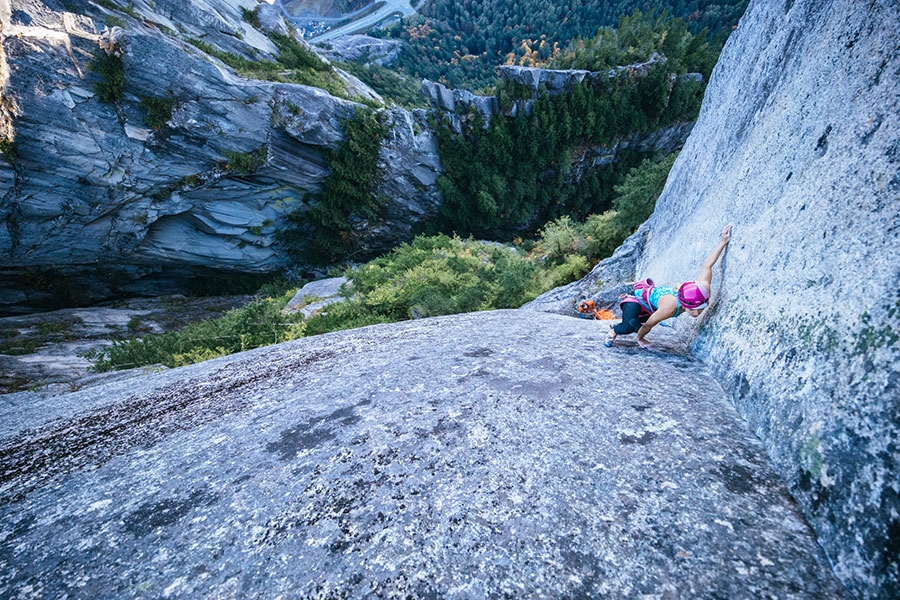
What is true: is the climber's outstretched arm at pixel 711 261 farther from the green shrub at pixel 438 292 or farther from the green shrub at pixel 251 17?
the green shrub at pixel 251 17

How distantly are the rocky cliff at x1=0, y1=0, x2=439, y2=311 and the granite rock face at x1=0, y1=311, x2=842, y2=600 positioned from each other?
1571 cm

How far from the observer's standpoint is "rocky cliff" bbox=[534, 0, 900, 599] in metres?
1.42

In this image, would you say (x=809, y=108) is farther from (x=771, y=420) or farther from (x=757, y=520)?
(x=757, y=520)

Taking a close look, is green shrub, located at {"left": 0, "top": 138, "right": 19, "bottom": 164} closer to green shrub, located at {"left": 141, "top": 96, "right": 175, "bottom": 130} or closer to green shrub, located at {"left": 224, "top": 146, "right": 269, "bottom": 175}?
green shrub, located at {"left": 141, "top": 96, "right": 175, "bottom": 130}

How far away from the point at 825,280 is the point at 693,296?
144cm

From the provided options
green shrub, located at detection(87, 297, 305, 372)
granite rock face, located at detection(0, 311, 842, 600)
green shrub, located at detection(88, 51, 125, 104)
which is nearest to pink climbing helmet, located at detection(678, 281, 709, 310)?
granite rock face, located at detection(0, 311, 842, 600)

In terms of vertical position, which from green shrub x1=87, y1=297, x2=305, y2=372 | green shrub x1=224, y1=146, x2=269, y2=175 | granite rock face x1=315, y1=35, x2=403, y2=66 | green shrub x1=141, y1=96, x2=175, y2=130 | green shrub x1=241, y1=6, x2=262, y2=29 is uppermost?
granite rock face x1=315, y1=35, x2=403, y2=66

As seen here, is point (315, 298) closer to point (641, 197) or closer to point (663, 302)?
point (663, 302)

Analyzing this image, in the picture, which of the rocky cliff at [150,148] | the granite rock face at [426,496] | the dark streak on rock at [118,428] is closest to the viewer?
the granite rock face at [426,496]

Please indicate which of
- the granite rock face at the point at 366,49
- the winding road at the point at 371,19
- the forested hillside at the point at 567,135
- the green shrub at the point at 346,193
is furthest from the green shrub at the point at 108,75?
the winding road at the point at 371,19

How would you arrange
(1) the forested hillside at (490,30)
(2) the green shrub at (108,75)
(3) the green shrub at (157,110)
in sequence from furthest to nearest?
(1) the forested hillside at (490,30), (3) the green shrub at (157,110), (2) the green shrub at (108,75)

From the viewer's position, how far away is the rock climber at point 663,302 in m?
3.45

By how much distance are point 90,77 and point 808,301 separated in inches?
819

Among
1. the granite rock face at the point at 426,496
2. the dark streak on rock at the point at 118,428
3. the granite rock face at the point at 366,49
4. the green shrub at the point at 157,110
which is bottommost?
the granite rock face at the point at 426,496
